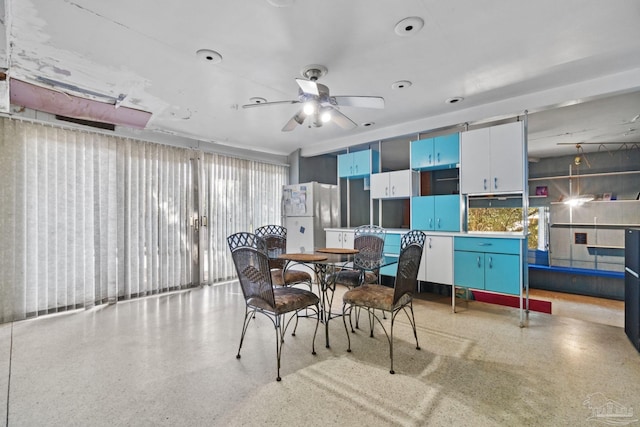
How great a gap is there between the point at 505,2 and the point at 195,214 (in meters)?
4.61

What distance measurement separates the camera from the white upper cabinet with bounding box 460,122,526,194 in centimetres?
345

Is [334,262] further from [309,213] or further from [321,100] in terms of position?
[309,213]

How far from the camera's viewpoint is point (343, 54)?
2.55 meters

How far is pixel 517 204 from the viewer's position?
3.80 metres

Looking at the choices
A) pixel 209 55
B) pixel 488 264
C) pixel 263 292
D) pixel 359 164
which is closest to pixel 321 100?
pixel 209 55

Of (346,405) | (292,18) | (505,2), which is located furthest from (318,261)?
(505,2)

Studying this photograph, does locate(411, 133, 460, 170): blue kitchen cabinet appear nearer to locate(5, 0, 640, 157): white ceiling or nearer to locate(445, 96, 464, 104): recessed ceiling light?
locate(5, 0, 640, 157): white ceiling

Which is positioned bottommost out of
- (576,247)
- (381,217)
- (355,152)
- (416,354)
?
(416,354)

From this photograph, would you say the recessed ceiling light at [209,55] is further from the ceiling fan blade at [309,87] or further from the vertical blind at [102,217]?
the vertical blind at [102,217]

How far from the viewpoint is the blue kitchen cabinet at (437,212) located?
12.9ft

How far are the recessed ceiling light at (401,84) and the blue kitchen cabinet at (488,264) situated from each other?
195 centimetres

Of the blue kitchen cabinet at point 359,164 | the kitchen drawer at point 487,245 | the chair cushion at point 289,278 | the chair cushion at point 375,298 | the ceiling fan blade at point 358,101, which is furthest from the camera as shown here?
the blue kitchen cabinet at point 359,164

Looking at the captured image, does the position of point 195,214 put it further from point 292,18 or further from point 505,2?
point 505,2

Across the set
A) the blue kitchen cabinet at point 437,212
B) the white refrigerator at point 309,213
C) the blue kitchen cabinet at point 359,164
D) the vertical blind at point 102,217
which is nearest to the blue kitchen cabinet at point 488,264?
the blue kitchen cabinet at point 437,212
